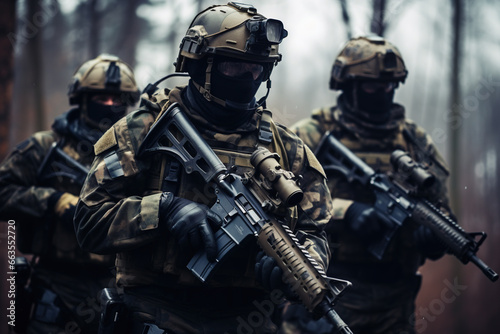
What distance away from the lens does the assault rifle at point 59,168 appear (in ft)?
17.4

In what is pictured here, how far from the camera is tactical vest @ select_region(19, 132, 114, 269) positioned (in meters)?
5.25

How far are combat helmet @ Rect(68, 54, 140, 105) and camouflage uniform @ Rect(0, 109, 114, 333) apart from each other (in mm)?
319

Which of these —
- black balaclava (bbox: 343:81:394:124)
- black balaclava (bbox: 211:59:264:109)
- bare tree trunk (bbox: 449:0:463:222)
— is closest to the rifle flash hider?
black balaclava (bbox: 211:59:264:109)

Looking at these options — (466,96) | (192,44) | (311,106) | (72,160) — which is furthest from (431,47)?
(192,44)

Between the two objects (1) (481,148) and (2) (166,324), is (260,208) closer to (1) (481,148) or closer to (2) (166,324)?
(2) (166,324)

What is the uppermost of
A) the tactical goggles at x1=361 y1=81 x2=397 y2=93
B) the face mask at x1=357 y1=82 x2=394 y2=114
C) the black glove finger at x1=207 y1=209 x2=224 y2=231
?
the tactical goggles at x1=361 y1=81 x2=397 y2=93

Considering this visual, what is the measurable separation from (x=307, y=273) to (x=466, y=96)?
13.6 metres

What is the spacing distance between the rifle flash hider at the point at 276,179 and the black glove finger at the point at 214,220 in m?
0.28

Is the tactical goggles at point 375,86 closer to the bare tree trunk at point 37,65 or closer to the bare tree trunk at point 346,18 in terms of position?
the bare tree trunk at point 346,18

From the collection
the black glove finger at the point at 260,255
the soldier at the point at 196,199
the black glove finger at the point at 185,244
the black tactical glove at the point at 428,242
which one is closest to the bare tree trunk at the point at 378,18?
the black tactical glove at the point at 428,242

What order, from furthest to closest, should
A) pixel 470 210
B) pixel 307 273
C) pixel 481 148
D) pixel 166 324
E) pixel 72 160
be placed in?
1. pixel 481 148
2. pixel 470 210
3. pixel 72 160
4. pixel 166 324
5. pixel 307 273

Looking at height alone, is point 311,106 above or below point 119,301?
below

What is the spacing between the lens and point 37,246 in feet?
17.5

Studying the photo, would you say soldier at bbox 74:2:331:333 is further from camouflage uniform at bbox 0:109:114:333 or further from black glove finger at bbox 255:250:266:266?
camouflage uniform at bbox 0:109:114:333
